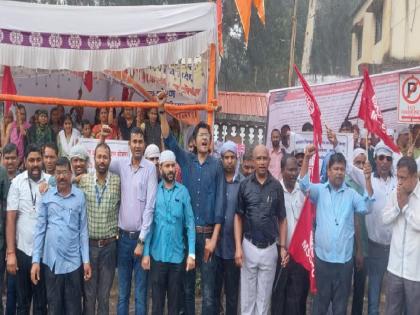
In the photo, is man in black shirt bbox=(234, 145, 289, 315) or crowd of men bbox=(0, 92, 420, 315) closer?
crowd of men bbox=(0, 92, 420, 315)

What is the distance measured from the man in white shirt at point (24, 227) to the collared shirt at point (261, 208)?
5.86ft

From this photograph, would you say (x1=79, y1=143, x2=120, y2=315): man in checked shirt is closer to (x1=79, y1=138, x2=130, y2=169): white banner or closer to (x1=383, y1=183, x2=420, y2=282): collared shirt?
(x1=79, y1=138, x2=130, y2=169): white banner

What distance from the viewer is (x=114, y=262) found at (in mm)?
5320

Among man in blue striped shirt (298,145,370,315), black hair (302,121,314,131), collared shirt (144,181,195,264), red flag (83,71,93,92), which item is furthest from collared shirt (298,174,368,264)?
red flag (83,71,93,92)

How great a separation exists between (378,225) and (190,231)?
5.94ft

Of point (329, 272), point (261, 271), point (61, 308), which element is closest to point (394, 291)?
point (329, 272)

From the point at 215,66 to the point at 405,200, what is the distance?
113 inches

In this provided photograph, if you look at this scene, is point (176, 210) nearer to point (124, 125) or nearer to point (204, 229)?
point (204, 229)

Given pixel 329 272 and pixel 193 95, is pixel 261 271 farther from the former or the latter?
pixel 193 95

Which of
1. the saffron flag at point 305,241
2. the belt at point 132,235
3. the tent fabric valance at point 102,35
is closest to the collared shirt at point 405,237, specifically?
the saffron flag at point 305,241

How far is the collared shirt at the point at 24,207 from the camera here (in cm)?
522

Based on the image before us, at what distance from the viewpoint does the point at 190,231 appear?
5254mm

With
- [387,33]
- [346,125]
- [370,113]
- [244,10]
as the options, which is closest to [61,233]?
[370,113]

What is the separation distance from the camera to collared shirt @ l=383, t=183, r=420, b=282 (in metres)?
4.94
